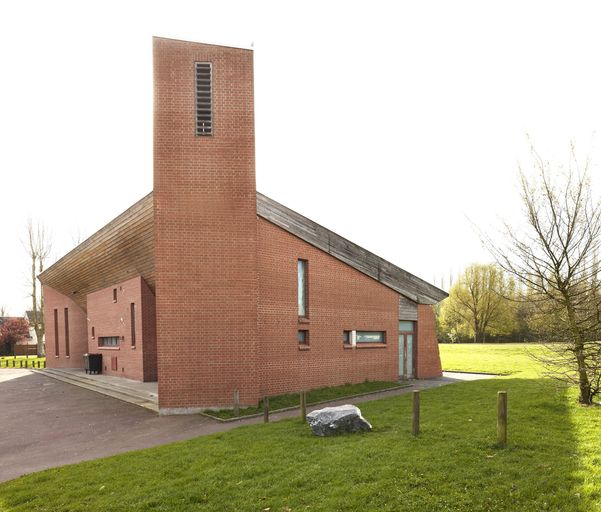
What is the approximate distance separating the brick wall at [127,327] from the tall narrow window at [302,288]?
24.3ft

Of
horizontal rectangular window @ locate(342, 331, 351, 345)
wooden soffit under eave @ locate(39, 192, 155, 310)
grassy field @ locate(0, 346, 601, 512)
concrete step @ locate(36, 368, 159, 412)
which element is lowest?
concrete step @ locate(36, 368, 159, 412)

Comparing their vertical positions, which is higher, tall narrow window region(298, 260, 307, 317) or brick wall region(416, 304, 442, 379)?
tall narrow window region(298, 260, 307, 317)

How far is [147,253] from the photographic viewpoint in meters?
18.0

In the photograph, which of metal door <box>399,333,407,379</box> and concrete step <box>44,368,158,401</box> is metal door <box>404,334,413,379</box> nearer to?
metal door <box>399,333,407,379</box>

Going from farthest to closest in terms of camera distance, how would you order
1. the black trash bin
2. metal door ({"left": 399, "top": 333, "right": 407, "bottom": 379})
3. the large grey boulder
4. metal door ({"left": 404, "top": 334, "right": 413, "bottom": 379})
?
the black trash bin
metal door ({"left": 404, "top": 334, "right": 413, "bottom": 379})
metal door ({"left": 399, "top": 333, "right": 407, "bottom": 379})
the large grey boulder

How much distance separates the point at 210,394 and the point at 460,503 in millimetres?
9019

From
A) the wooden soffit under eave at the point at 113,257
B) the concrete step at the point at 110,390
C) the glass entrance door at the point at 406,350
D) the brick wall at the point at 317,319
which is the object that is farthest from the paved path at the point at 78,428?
the wooden soffit under eave at the point at 113,257

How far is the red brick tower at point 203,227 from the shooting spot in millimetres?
13164

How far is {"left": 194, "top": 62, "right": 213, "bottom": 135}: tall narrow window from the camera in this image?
45.3 ft

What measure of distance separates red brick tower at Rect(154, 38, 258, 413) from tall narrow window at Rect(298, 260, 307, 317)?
302 cm

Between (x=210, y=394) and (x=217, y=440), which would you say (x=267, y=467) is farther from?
(x=210, y=394)

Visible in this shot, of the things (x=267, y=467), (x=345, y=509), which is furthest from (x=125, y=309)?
(x=345, y=509)

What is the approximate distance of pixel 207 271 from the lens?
13.5 metres

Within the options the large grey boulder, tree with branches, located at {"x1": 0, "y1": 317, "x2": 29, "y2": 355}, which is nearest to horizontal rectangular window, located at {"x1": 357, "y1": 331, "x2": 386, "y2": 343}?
the large grey boulder
